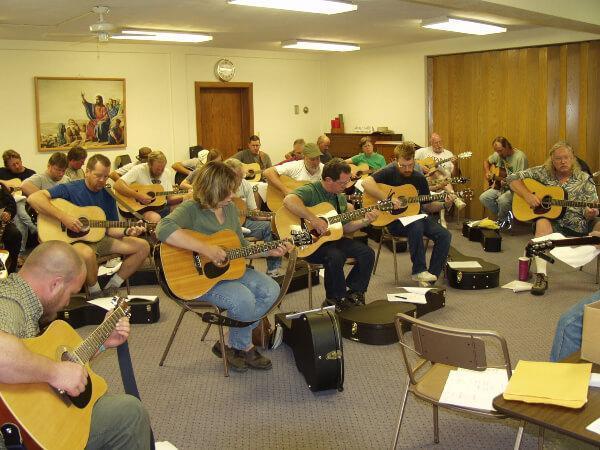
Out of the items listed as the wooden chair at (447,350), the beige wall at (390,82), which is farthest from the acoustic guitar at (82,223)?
the beige wall at (390,82)

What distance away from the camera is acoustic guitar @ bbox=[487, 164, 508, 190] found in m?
10.4

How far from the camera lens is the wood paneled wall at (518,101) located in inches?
400

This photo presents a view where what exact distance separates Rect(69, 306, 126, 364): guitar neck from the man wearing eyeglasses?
13.3ft

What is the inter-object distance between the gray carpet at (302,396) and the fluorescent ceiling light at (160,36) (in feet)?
15.4

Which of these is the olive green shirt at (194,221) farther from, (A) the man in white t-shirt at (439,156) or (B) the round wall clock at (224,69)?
(B) the round wall clock at (224,69)

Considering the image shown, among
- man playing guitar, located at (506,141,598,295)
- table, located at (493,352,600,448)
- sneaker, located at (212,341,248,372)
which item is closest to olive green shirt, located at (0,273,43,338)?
table, located at (493,352,600,448)

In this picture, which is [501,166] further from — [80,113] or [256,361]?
[256,361]

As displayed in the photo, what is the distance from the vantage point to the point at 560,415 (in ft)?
7.34

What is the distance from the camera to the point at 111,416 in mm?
2910

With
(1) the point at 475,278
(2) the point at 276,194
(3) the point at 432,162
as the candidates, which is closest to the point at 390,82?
(3) the point at 432,162

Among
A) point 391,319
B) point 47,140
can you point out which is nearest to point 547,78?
point 391,319

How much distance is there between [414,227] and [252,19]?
3653 mm

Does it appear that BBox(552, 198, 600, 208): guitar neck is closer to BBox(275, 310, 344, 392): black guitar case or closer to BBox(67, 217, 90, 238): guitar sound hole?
BBox(275, 310, 344, 392): black guitar case

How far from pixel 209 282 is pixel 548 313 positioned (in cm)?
308
